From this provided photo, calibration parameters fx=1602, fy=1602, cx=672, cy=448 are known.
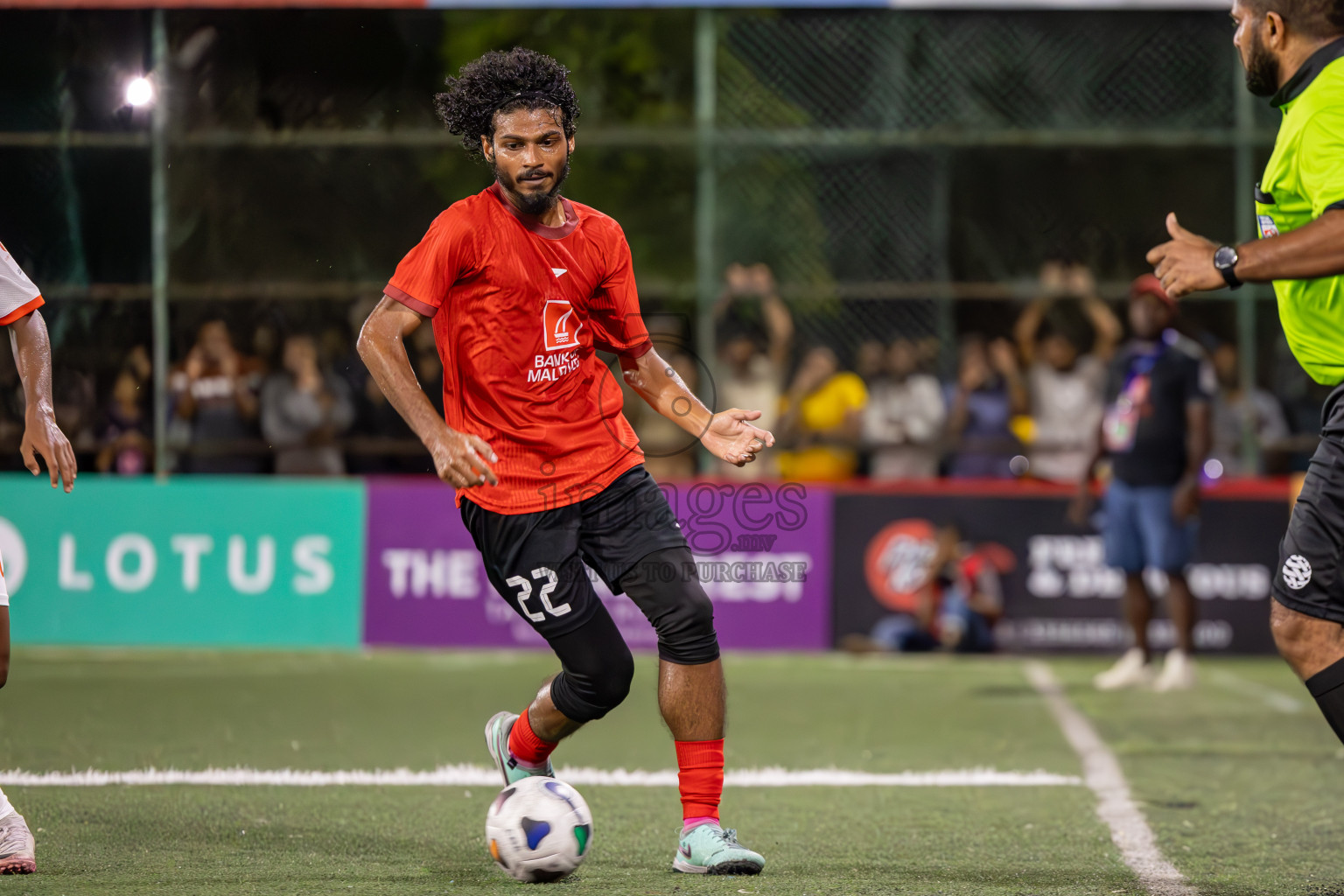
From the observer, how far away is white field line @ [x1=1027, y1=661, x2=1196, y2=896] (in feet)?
15.7

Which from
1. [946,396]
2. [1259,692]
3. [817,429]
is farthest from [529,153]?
[946,396]

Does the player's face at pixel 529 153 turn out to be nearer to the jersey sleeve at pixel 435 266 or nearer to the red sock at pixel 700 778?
the jersey sleeve at pixel 435 266

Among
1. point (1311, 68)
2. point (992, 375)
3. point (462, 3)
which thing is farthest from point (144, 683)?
point (1311, 68)

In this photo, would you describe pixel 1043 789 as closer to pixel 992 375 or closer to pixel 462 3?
pixel 992 375

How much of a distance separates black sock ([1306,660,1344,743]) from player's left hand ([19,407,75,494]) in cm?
358

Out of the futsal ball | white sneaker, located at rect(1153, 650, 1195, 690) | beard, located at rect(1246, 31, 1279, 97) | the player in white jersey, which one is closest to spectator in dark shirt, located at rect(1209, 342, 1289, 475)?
white sneaker, located at rect(1153, 650, 1195, 690)

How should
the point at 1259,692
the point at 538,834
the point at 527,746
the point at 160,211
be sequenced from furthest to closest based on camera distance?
the point at 1259,692
the point at 160,211
the point at 527,746
the point at 538,834

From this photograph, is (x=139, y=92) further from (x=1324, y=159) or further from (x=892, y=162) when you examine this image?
(x=892, y=162)

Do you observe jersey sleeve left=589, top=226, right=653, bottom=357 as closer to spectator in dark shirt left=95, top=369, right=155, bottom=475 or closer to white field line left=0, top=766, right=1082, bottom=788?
white field line left=0, top=766, right=1082, bottom=788

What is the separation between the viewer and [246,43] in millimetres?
8953

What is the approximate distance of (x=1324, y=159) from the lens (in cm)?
397

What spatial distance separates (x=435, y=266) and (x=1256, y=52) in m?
2.33

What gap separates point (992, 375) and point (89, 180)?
7353mm

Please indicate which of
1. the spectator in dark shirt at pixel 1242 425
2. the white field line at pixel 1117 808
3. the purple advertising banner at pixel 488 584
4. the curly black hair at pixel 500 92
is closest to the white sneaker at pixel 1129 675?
the white field line at pixel 1117 808
